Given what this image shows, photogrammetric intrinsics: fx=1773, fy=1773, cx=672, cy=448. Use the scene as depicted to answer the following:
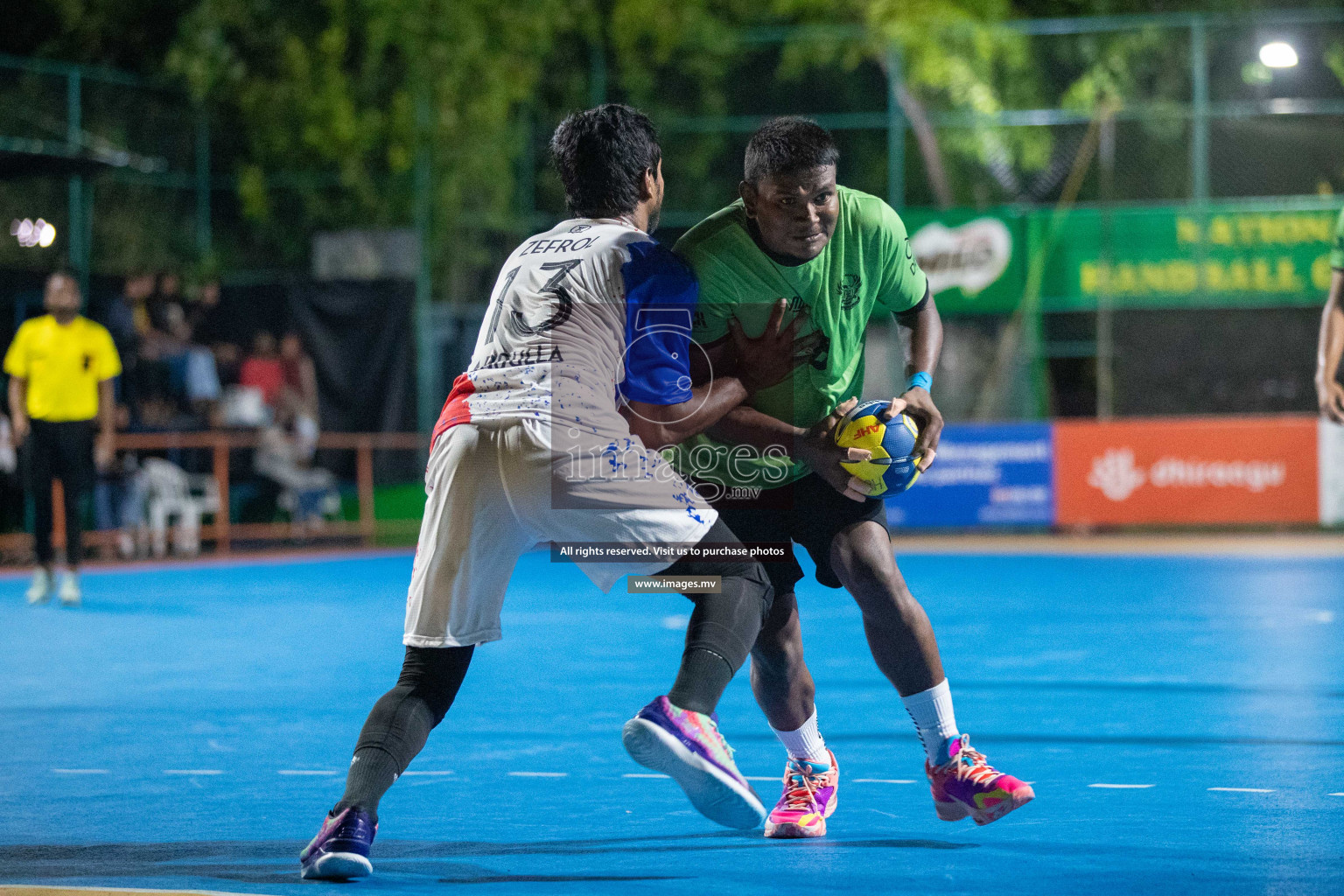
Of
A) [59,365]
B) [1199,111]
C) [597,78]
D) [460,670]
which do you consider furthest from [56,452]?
[1199,111]

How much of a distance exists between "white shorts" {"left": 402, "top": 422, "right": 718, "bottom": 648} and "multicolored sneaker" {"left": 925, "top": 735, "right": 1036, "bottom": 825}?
3.62 ft

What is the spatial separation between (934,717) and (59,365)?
32.1 feet

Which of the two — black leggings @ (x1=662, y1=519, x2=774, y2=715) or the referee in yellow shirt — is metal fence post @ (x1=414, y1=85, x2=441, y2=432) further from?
black leggings @ (x1=662, y1=519, x2=774, y2=715)

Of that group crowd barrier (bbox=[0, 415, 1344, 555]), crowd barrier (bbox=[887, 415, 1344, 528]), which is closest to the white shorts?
crowd barrier (bbox=[0, 415, 1344, 555])

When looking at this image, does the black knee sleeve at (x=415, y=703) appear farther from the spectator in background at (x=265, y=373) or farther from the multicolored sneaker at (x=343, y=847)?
the spectator in background at (x=265, y=373)

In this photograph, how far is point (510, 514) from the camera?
4.26 meters

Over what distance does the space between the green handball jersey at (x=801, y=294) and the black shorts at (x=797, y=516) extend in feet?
0.16

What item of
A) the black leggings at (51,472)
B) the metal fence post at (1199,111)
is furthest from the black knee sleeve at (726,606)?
the metal fence post at (1199,111)

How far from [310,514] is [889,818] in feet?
50.1

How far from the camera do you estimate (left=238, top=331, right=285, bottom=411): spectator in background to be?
1945 cm

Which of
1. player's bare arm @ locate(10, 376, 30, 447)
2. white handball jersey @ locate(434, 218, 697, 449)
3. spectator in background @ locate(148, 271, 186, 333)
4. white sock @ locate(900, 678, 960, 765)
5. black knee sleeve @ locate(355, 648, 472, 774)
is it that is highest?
spectator in background @ locate(148, 271, 186, 333)

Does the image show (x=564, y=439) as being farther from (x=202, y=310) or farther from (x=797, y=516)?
(x=202, y=310)

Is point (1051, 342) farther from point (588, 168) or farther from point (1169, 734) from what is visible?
point (588, 168)

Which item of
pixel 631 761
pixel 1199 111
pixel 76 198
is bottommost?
pixel 631 761
